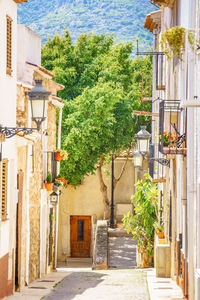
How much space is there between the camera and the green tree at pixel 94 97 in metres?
28.3

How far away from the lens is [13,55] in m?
13.6

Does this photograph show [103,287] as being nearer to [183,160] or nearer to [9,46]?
[183,160]

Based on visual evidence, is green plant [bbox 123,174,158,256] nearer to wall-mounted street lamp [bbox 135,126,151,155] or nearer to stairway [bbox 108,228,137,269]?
wall-mounted street lamp [bbox 135,126,151,155]

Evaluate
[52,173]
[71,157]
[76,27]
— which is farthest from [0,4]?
[76,27]

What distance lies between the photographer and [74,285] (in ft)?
51.0

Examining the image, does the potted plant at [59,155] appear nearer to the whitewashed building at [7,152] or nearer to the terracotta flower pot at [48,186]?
the terracotta flower pot at [48,186]

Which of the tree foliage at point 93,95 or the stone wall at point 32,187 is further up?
the tree foliage at point 93,95

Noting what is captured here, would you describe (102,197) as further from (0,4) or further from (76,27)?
(76,27)

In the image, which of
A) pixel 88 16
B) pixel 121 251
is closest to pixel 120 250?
pixel 121 251

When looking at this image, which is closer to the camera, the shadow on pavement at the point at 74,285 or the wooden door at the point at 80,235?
the shadow on pavement at the point at 74,285

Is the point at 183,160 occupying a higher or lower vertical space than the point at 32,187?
higher

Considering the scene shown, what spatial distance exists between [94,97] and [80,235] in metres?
8.52

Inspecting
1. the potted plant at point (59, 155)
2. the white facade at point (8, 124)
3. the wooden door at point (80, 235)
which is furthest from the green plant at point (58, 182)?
the wooden door at point (80, 235)

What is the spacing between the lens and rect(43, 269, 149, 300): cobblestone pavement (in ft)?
44.4
